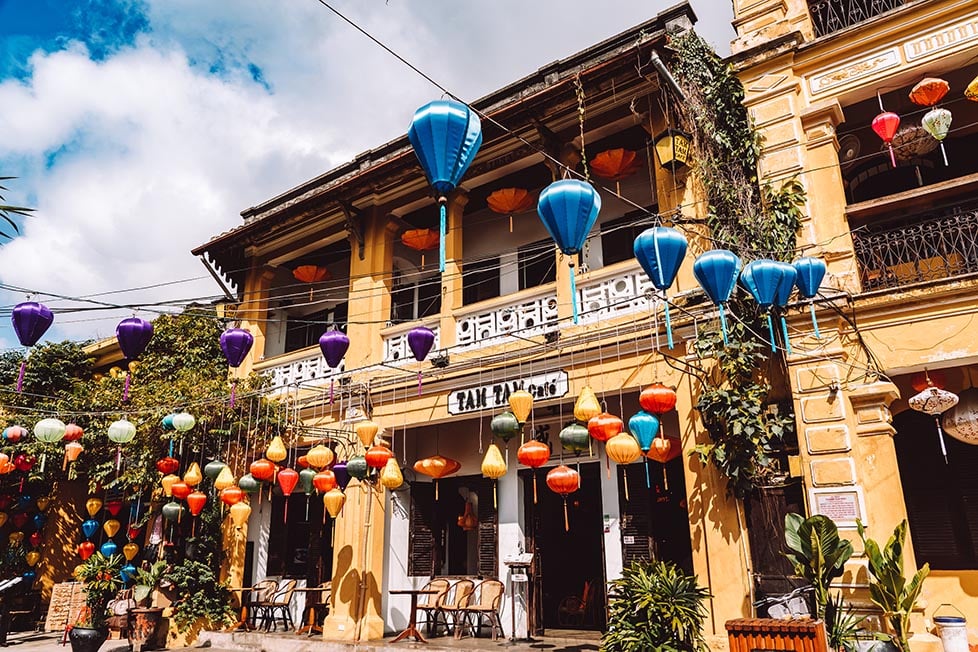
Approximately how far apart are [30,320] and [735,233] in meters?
7.69

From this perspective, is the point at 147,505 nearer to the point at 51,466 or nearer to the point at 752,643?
the point at 51,466

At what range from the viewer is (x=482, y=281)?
10891mm

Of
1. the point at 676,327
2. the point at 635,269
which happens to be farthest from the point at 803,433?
the point at 635,269

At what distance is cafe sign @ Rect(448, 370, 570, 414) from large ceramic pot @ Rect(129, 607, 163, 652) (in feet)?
18.9

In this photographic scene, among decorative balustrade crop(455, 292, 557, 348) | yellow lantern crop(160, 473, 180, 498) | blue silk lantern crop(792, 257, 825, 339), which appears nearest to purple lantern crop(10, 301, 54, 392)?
yellow lantern crop(160, 473, 180, 498)

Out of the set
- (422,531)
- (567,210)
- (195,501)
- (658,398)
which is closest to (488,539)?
(422,531)

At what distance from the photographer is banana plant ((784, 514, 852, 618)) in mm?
6016

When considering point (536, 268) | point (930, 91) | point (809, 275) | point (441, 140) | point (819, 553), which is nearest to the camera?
point (441, 140)

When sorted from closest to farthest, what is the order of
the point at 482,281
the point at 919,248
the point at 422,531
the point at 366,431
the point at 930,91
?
the point at 930,91 → the point at 919,248 → the point at 366,431 → the point at 422,531 → the point at 482,281

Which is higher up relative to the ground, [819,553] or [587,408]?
[587,408]

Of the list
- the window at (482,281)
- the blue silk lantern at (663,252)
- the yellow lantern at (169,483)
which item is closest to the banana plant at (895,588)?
the blue silk lantern at (663,252)

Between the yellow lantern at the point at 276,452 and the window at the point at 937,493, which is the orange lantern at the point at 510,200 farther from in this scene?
the window at the point at 937,493

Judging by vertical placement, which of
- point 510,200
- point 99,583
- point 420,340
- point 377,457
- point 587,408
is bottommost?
point 99,583

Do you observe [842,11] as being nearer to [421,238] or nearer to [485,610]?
[421,238]
